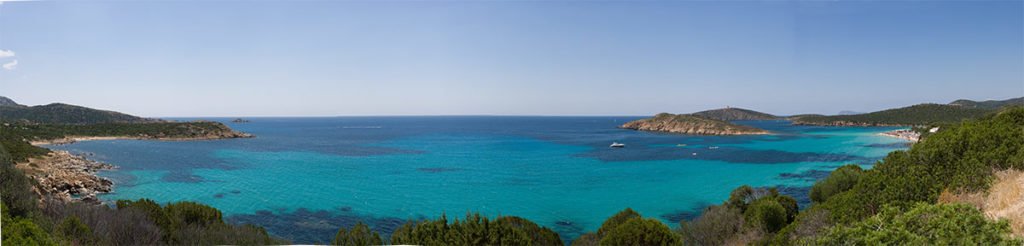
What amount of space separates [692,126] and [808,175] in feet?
178

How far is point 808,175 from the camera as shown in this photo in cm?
2950

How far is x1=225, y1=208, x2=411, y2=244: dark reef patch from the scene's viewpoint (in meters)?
15.9

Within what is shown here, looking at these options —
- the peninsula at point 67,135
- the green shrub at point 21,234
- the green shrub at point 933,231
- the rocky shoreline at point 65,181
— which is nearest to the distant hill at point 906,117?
the green shrub at point 933,231

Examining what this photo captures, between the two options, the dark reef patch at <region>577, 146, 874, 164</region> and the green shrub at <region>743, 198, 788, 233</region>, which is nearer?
the green shrub at <region>743, 198, 788, 233</region>

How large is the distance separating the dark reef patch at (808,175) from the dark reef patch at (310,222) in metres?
24.8

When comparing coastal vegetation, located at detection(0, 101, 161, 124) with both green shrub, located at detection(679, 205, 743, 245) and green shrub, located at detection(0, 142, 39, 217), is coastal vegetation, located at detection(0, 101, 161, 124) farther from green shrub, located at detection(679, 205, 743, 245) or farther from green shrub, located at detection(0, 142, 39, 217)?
green shrub, located at detection(679, 205, 743, 245)

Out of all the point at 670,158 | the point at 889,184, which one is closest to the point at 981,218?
the point at 889,184

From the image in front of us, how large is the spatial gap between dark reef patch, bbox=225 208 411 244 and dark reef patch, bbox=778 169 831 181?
81.4ft

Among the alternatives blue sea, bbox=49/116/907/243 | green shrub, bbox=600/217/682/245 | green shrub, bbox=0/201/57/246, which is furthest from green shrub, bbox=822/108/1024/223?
green shrub, bbox=0/201/57/246

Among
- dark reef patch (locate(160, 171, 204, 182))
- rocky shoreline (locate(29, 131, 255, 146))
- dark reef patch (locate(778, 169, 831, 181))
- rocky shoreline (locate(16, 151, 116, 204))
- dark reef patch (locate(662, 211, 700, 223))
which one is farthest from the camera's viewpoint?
rocky shoreline (locate(29, 131, 255, 146))

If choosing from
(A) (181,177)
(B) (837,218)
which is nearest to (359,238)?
(B) (837,218)

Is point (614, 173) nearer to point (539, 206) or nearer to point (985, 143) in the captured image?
point (539, 206)

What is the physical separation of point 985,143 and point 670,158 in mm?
33257

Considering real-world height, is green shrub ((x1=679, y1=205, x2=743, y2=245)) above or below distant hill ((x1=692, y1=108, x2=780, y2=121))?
below
